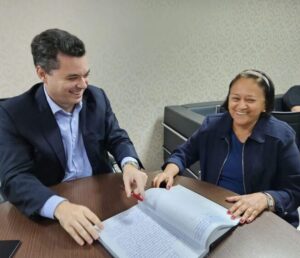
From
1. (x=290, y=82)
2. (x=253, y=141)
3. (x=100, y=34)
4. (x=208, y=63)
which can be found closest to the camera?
(x=253, y=141)

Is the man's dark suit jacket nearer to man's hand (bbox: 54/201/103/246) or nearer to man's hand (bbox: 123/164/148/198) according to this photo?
man's hand (bbox: 54/201/103/246)

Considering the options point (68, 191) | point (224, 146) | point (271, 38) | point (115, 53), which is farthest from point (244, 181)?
point (271, 38)

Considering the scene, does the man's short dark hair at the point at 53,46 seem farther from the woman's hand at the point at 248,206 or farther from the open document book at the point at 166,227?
the woman's hand at the point at 248,206

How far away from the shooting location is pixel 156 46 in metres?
2.74

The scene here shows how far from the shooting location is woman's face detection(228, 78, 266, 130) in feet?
4.58

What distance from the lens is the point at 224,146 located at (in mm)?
1466

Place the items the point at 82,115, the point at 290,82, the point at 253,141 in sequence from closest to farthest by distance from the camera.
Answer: the point at 253,141, the point at 82,115, the point at 290,82

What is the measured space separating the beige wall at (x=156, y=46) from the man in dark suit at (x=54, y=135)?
1.11 metres

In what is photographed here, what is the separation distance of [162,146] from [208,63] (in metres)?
0.93

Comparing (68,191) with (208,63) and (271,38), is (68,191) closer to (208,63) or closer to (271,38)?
(208,63)

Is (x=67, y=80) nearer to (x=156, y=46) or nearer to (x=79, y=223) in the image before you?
(x=79, y=223)

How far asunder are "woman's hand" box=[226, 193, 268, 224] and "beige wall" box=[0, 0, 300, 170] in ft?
6.03

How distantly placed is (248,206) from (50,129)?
0.86m

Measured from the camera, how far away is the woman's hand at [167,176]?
126cm
